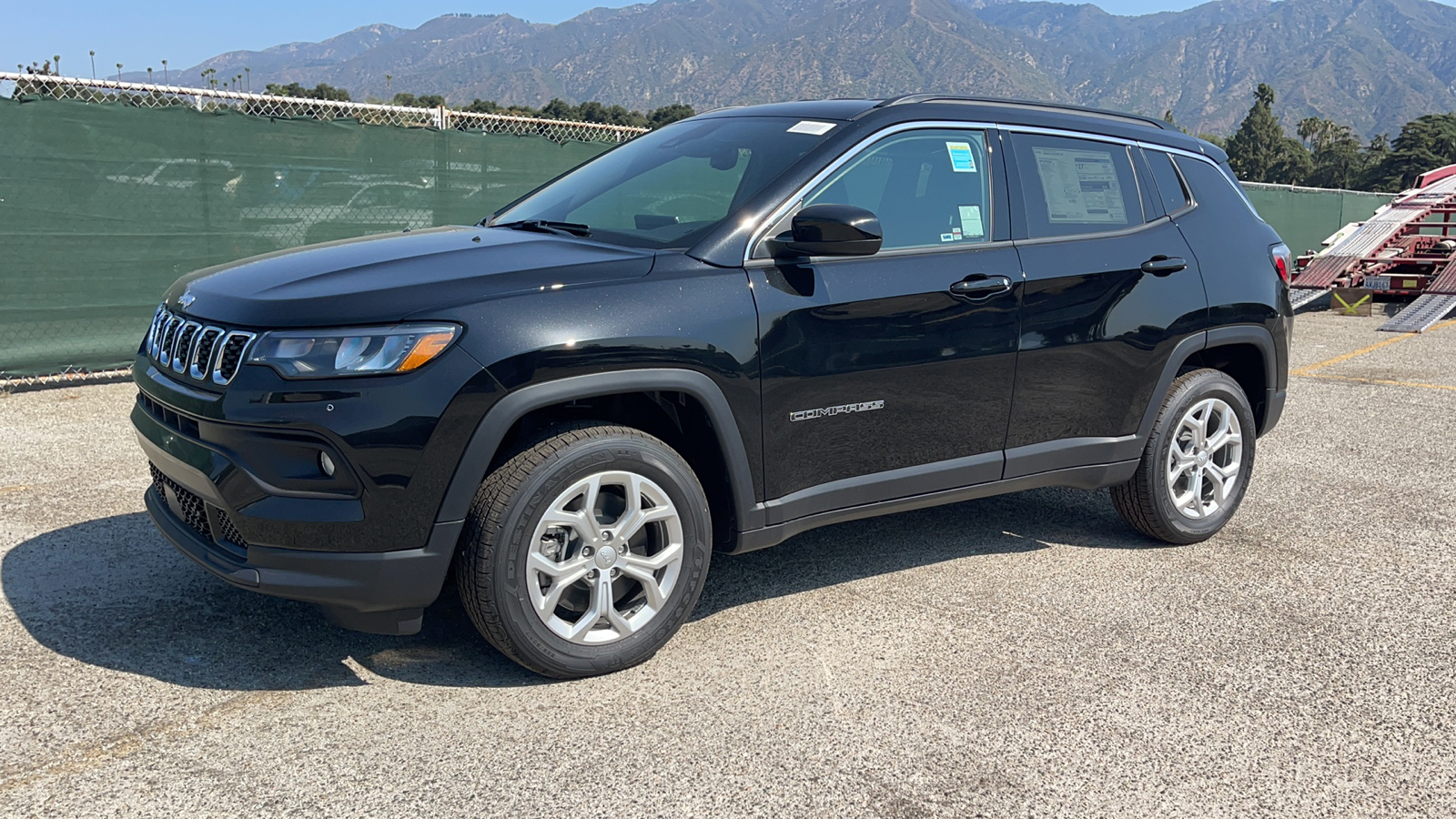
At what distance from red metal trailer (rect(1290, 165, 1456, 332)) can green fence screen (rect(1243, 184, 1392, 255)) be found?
4.30 ft

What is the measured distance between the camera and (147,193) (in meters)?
8.14

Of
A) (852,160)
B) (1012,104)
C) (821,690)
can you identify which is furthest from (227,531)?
(1012,104)

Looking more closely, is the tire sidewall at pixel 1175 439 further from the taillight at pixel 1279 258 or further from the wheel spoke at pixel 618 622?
the wheel spoke at pixel 618 622

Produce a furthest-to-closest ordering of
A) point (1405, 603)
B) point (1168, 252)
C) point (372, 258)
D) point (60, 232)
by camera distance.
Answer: point (60, 232) < point (1168, 252) < point (1405, 603) < point (372, 258)

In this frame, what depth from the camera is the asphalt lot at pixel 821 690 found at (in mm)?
2883

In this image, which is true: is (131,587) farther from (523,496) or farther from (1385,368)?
(1385,368)

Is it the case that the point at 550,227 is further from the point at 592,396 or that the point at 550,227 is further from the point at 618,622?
the point at 618,622

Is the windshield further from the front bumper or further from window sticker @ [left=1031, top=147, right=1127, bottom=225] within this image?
the front bumper

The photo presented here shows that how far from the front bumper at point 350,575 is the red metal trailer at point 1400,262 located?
13877 millimetres

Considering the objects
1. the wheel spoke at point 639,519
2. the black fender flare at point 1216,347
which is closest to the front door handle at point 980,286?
the black fender flare at point 1216,347

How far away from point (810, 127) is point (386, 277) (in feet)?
5.45

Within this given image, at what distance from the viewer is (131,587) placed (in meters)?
4.14

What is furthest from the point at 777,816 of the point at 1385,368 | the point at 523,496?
the point at 1385,368

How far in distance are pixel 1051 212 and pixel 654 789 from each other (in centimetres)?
271
